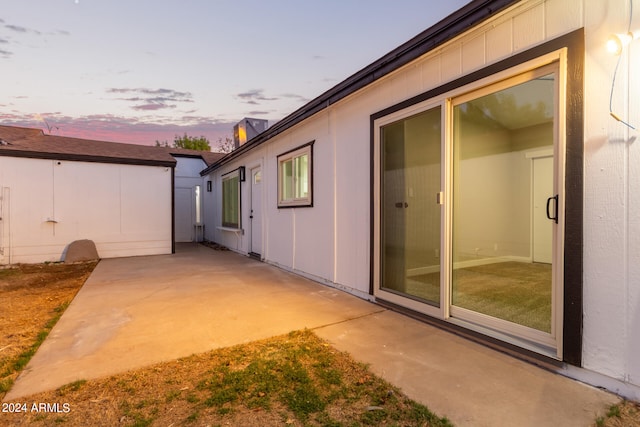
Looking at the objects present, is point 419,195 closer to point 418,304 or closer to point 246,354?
point 418,304

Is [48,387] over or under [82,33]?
under

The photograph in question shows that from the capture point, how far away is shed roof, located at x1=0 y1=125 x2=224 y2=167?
7.56 metres

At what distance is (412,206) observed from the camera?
3385 mm

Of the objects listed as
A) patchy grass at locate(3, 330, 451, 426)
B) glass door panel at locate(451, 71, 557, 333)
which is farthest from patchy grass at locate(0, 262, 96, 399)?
glass door panel at locate(451, 71, 557, 333)

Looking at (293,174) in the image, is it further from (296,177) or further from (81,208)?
(81,208)

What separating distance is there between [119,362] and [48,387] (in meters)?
0.43

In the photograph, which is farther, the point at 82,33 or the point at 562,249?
the point at 82,33

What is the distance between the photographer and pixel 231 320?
3.35 metres

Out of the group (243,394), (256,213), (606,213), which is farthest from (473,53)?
(256,213)

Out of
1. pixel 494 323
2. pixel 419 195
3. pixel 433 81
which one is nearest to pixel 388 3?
pixel 433 81

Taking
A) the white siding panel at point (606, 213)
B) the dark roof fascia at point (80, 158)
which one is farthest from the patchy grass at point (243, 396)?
the dark roof fascia at point (80, 158)

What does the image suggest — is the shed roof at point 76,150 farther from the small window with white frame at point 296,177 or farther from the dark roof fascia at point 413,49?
the dark roof fascia at point 413,49

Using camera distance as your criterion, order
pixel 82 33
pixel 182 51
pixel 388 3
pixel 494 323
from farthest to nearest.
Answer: pixel 182 51
pixel 82 33
pixel 388 3
pixel 494 323

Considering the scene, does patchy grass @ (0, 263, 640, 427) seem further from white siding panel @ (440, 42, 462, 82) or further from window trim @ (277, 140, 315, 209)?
window trim @ (277, 140, 315, 209)
